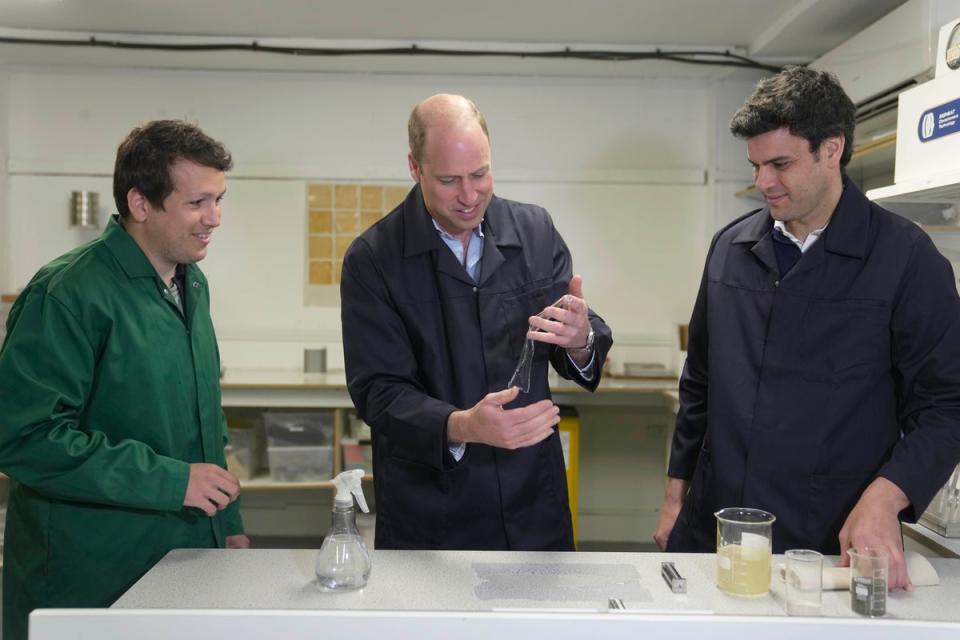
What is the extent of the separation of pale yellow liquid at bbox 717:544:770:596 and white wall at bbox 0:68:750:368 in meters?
3.23

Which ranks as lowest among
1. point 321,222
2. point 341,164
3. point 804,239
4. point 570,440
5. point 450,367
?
point 570,440

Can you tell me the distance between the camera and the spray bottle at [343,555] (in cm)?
134

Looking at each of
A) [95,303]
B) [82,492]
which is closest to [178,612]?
[82,492]

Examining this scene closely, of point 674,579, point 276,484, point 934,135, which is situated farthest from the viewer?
point 276,484

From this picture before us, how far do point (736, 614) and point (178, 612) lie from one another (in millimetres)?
785

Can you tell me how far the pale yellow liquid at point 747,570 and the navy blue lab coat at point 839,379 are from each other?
30 cm

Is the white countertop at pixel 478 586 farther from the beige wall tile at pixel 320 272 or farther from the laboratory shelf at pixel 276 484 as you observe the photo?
the beige wall tile at pixel 320 272

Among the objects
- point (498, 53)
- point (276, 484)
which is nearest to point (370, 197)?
point (498, 53)

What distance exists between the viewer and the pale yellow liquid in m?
1.32

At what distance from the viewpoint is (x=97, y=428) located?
1643mm

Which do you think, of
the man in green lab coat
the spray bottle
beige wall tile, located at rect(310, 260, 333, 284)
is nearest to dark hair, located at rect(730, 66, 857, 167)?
the spray bottle

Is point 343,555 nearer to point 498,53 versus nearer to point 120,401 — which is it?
point 120,401

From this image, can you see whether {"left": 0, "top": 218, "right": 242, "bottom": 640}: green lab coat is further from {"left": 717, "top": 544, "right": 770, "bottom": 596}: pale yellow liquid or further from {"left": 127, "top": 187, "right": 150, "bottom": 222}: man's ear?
{"left": 717, "top": 544, "right": 770, "bottom": 596}: pale yellow liquid

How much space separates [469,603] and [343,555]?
0.22 meters
